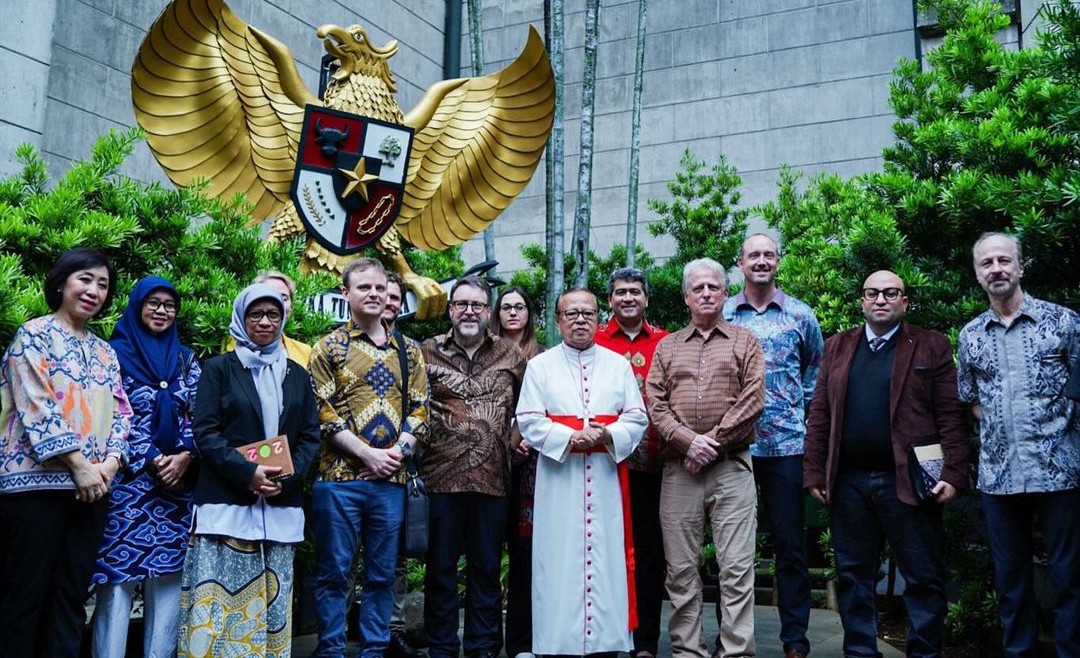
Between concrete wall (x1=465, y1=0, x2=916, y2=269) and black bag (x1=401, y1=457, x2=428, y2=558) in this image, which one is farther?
concrete wall (x1=465, y1=0, x2=916, y2=269)

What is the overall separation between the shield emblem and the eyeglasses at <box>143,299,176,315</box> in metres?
2.53

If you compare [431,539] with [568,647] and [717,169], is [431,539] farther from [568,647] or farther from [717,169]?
[717,169]

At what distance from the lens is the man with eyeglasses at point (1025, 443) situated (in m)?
3.63

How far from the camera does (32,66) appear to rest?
6.64 meters

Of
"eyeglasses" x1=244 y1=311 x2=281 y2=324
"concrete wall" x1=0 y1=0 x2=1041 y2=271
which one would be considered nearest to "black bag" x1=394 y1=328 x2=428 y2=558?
→ "eyeglasses" x1=244 y1=311 x2=281 y2=324

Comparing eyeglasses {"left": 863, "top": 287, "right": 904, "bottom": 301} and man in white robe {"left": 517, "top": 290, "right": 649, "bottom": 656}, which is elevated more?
eyeglasses {"left": 863, "top": 287, "right": 904, "bottom": 301}

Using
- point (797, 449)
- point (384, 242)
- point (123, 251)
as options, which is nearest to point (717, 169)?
point (384, 242)

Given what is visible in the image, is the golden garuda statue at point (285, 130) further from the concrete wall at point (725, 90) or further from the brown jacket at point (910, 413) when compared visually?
the concrete wall at point (725, 90)

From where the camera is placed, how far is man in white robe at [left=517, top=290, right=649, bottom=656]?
399 cm

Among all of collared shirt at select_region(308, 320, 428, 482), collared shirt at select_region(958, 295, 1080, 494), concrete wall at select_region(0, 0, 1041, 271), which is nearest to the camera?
collared shirt at select_region(958, 295, 1080, 494)

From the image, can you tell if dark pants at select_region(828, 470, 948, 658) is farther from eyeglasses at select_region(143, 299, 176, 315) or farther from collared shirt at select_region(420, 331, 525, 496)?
eyeglasses at select_region(143, 299, 176, 315)

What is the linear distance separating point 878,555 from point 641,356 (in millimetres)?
1420

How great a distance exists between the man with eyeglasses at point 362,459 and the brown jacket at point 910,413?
71.7 inches

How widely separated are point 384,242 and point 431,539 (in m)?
3.03
